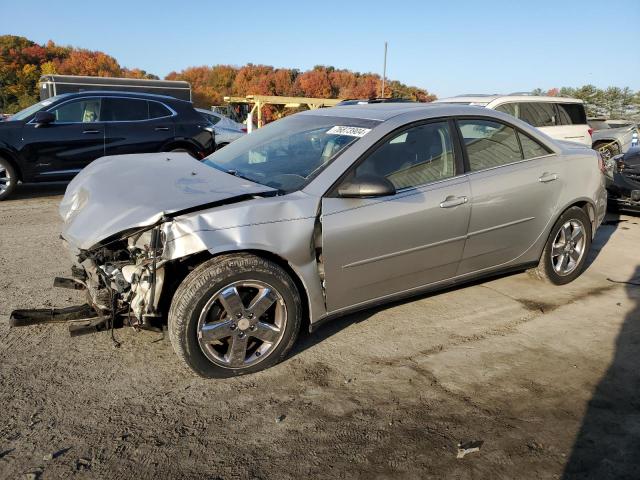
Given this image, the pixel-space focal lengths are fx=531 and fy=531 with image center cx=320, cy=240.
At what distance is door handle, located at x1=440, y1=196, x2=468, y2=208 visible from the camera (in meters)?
3.86

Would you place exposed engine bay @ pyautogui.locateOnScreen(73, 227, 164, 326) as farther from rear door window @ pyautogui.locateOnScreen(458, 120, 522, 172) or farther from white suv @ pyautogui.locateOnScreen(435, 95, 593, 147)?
white suv @ pyautogui.locateOnScreen(435, 95, 593, 147)

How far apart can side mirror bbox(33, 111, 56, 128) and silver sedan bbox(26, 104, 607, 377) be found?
4.88 meters

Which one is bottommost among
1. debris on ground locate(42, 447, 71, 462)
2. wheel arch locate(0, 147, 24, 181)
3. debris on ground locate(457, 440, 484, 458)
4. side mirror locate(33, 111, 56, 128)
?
debris on ground locate(457, 440, 484, 458)

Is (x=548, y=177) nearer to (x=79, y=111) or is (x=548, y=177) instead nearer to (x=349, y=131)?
(x=349, y=131)

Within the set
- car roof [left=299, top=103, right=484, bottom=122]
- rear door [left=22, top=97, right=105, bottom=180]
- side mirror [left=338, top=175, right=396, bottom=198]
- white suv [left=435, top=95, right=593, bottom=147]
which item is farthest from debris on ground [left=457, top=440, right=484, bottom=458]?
rear door [left=22, top=97, right=105, bottom=180]

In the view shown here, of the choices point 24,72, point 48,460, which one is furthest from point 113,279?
point 24,72

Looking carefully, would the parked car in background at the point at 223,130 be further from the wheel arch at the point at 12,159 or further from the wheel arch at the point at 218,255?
→ the wheel arch at the point at 218,255

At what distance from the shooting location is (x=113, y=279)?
3236 millimetres

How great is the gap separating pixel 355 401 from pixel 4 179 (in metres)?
7.59

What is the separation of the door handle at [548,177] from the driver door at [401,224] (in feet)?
3.08

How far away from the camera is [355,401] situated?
303 cm

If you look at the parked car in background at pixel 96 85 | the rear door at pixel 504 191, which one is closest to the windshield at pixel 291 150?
the rear door at pixel 504 191

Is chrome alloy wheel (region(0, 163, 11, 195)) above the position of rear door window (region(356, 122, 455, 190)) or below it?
below

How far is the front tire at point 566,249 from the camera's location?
482 centimetres
